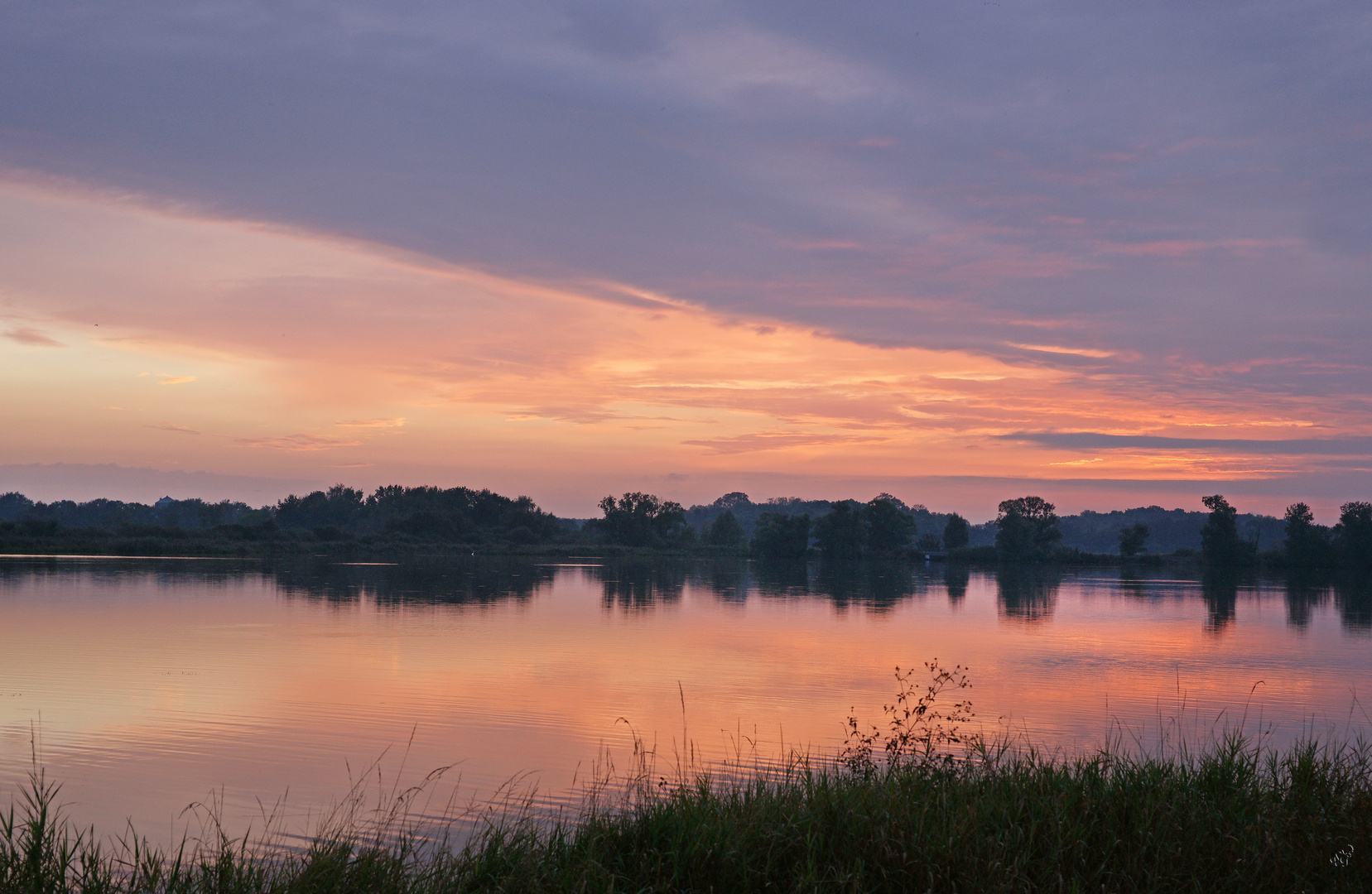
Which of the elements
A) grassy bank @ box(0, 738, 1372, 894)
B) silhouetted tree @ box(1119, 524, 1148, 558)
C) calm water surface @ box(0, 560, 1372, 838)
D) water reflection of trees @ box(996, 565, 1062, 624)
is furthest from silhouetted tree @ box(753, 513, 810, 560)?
grassy bank @ box(0, 738, 1372, 894)

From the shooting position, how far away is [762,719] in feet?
59.7

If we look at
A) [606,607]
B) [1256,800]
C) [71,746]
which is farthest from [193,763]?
[606,607]

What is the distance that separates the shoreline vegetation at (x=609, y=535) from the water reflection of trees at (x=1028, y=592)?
49.8 ft

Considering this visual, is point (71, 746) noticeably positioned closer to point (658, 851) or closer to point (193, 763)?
point (193, 763)

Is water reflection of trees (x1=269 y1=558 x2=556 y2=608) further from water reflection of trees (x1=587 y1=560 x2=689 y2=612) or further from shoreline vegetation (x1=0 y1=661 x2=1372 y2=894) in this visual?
shoreline vegetation (x1=0 y1=661 x2=1372 y2=894)

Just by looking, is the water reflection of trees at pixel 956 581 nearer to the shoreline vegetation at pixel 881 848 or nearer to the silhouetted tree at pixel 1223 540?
the silhouetted tree at pixel 1223 540

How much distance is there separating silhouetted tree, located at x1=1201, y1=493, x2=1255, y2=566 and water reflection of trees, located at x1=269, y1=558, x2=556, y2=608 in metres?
73.1

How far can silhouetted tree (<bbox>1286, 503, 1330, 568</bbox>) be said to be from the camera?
106 m

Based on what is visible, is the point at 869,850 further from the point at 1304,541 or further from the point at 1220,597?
the point at 1304,541

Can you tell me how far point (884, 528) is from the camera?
132 metres

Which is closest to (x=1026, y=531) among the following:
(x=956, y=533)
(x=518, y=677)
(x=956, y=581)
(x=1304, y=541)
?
(x=956, y=533)

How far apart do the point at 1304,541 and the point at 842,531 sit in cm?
5116

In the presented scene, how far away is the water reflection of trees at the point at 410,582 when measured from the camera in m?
45.4

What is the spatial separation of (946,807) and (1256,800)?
294cm
